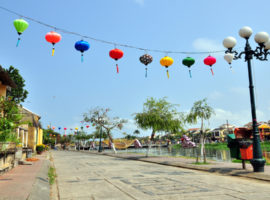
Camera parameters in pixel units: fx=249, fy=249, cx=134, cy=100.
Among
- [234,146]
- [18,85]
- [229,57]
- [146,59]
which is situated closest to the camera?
[234,146]

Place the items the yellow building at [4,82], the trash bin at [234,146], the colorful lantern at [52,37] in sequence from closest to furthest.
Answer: the colorful lantern at [52,37] → the trash bin at [234,146] → the yellow building at [4,82]

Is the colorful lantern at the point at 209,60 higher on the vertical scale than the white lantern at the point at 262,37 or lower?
lower

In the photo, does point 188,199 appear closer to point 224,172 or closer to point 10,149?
point 224,172

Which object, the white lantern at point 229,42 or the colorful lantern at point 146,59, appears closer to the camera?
the white lantern at point 229,42

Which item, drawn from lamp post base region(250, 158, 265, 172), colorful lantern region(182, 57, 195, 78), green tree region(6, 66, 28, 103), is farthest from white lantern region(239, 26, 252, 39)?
green tree region(6, 66, 28, 103)

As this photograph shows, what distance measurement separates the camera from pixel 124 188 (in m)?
7.57

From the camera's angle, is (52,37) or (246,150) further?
(246,150)

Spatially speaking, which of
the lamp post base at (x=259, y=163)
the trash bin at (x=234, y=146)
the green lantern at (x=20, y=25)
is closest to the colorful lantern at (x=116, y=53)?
the green lantern at (x=20, y=25)

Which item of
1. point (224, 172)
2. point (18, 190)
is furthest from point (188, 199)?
point (224, 172)

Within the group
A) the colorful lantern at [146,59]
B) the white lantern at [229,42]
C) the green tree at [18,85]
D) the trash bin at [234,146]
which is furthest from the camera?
the green tree at [18,85]

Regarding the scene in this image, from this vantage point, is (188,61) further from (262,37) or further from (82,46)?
(82,46)

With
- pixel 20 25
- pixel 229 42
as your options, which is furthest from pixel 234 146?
pixel 20 25

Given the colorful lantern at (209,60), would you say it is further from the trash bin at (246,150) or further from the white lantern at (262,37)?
the trash bin at (246,150)

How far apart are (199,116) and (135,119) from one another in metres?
8.98
